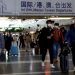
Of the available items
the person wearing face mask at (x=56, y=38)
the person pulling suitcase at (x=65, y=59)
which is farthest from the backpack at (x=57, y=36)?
the person pulling suitcase at (x=65, y=59)

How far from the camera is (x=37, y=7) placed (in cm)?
1738

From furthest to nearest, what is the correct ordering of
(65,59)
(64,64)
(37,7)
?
(37,7), (65,59), (64,64)

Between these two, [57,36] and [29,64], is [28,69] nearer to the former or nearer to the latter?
[57,36]

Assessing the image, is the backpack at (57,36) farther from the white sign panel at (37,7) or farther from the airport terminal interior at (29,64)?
the white sign panel at (37,7)

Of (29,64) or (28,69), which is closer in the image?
(28,69)

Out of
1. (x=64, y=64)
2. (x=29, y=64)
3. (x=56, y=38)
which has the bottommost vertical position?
(x=29, y=64)

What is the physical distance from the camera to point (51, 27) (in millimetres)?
13875

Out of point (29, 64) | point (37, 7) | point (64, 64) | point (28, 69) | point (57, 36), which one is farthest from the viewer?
point (37, 7)

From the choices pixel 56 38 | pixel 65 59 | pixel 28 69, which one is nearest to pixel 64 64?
pixel 65 59

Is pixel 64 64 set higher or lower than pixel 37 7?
lower

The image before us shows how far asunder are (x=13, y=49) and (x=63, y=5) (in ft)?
19.6

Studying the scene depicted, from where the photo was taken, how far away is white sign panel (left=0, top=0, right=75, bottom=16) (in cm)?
1703

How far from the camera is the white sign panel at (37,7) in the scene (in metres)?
17.0

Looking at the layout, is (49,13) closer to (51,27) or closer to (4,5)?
(4,5)
